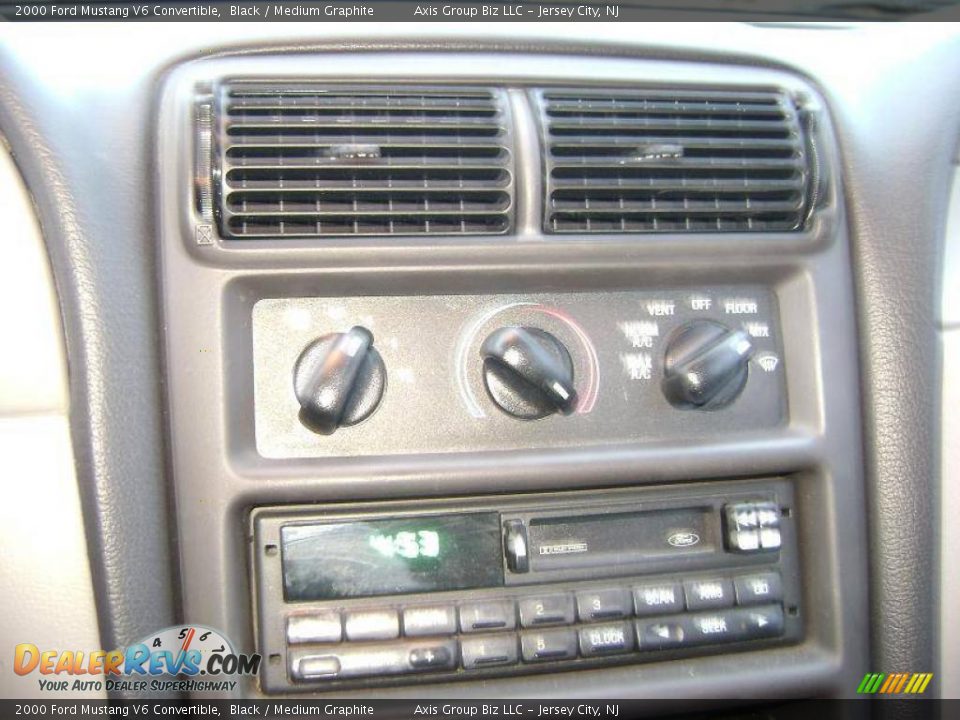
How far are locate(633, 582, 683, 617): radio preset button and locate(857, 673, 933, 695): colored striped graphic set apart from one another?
30cm

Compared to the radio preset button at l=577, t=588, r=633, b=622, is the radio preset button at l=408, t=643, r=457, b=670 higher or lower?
lower

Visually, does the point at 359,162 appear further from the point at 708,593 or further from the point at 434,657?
the point at 708,593

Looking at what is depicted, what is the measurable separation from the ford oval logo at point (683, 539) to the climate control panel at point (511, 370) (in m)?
0.13

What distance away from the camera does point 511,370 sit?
1.06 metres

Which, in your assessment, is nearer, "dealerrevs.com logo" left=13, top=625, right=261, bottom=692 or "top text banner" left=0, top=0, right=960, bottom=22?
"dealerrevs.com logo" left=13, top=625, right=261, bottom=692

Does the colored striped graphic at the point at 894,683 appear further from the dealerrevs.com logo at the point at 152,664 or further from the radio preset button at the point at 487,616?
the dealerrevs.com logo at the point at 152,664

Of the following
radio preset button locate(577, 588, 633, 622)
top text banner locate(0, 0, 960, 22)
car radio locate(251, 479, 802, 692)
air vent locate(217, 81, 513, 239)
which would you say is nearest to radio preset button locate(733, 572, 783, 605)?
car radio locate(251, 479, 802, 692)

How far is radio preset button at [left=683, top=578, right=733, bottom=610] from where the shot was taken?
1.10 metres

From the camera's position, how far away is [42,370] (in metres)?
0.96

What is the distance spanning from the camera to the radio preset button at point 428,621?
3.38ft

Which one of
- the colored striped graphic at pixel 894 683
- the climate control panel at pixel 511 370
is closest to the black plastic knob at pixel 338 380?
the climate control panel at pixel 511 370

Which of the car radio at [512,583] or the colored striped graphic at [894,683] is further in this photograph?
the colored striped graphic at [894,683]

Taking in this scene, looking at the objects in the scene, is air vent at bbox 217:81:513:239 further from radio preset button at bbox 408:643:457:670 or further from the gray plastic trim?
the gray plastic trim

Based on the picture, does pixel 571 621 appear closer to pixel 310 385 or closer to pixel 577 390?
pixel 577 390
